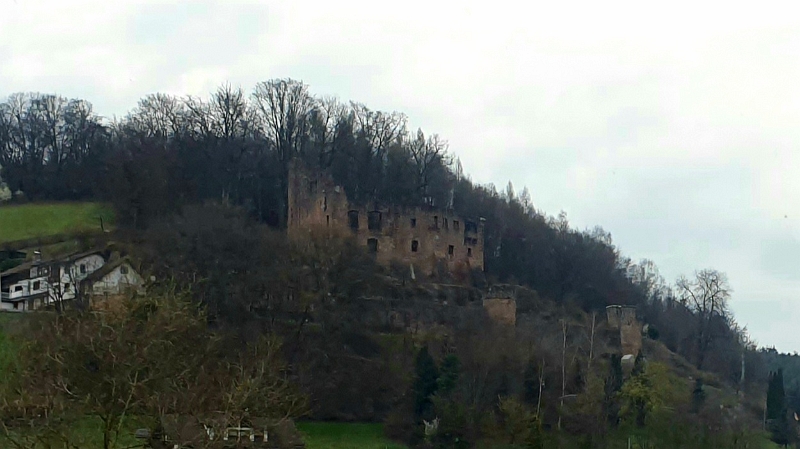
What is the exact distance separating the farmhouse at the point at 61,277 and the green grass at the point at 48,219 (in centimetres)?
658

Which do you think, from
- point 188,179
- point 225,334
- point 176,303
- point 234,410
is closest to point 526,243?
point 188,179

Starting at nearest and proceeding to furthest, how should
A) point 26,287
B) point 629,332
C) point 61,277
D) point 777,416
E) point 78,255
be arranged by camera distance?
1. point 777,416
2. point 61,277
3. point 26,287
4. point 78,255
5. point 629,332

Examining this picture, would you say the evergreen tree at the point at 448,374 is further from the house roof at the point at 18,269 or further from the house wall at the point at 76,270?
the house roof at the point at 18,269

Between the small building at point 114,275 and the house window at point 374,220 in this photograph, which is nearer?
the small building at point 114,275

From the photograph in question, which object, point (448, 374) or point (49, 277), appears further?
point (49, 277)

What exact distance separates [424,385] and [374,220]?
19446 mm

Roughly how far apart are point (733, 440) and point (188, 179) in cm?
3732

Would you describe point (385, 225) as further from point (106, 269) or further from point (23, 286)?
point (23, 286)

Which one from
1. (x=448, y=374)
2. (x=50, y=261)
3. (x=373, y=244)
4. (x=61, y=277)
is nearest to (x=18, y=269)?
(x=50, y=261)

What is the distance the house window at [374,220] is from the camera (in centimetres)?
6244

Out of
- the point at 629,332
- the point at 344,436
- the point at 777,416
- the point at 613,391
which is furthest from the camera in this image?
the point at 629,332

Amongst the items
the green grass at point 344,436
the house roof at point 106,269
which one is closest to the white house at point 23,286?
the house roof at point 106,269

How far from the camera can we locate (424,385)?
44656mm

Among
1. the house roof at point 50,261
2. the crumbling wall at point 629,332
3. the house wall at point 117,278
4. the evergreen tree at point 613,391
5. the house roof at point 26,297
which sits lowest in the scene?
A: the evergreen tree at point 613,391
